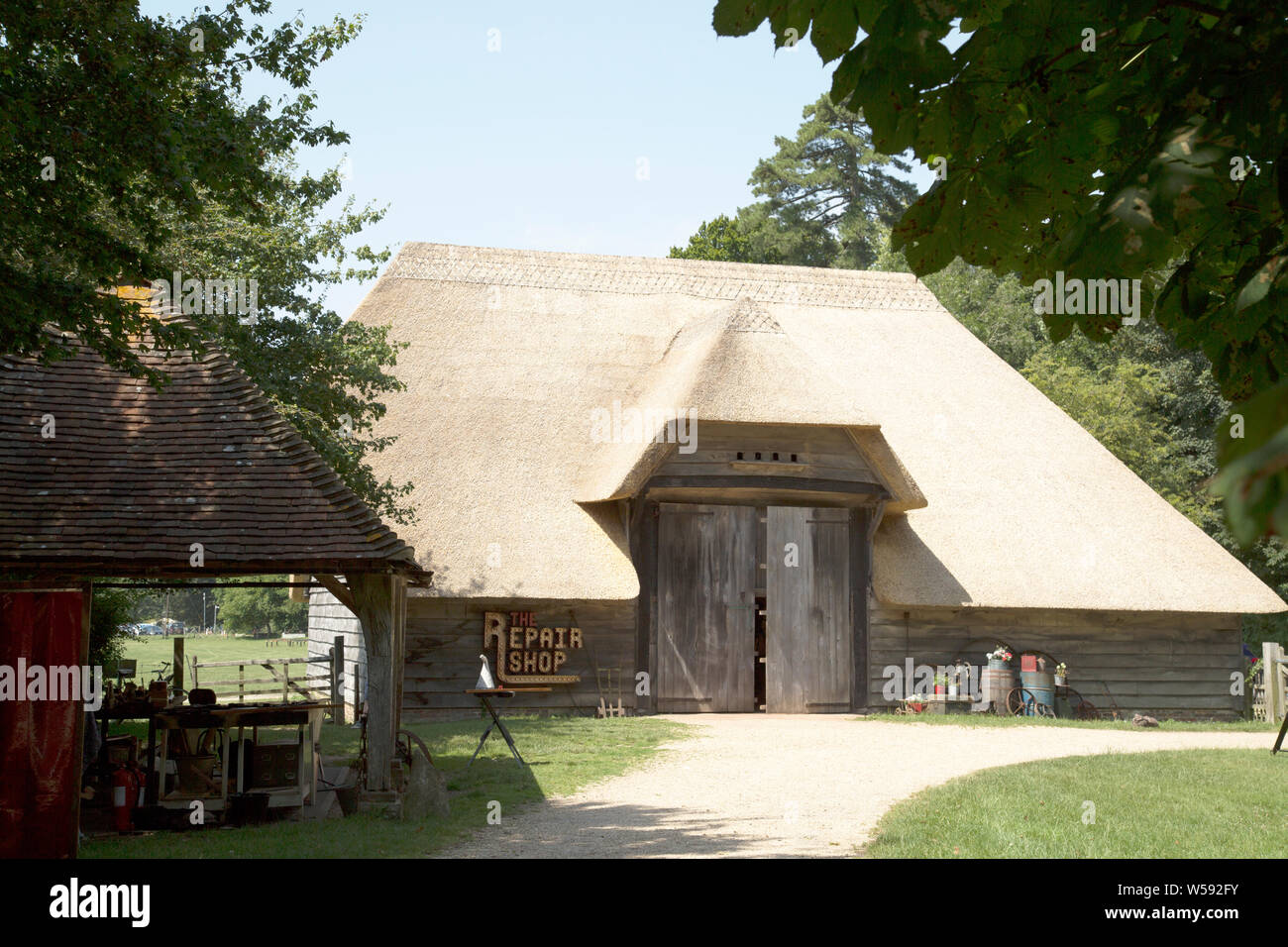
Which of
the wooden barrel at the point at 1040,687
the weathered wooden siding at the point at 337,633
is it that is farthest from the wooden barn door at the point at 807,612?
the weathered wooden siding at the point at 337,633

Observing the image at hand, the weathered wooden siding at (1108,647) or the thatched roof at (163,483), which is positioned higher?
the thatched roof at (163,483)

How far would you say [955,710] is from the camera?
21.5 metres

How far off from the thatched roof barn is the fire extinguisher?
8.75 meters

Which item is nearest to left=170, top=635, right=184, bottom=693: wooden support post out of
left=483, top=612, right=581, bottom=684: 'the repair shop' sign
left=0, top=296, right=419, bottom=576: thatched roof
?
left=0, top=296, right=419, bottom=576: thatched roof

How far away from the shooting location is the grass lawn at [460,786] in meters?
9.77

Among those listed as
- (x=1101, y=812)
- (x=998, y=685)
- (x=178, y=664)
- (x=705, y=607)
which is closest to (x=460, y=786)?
(x=178, y=664)

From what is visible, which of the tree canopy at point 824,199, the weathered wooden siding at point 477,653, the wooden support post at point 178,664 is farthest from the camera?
the tree canopy at point 824,199

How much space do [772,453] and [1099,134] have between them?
17373 mm

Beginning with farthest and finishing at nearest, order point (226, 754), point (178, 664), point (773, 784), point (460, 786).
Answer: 1. point (178, 664)
2. point (460, 786)
3. point (773, 784)
4. point (226, 754)

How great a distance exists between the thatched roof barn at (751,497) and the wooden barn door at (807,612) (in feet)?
0.26

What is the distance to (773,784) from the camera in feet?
42.8

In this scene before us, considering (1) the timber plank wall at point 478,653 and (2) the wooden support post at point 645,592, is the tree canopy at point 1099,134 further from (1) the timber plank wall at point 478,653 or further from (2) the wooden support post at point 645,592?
(2) the wooden support post at point 645,592

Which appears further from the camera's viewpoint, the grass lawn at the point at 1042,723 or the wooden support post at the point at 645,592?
the wooden support post at the point at 645,592

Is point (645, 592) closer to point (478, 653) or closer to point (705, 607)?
point (705, 607)
